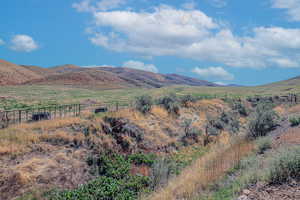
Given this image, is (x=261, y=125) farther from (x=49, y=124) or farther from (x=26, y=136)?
(x=26, y=136)

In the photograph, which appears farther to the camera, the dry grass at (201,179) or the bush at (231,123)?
the bush at (231,123)

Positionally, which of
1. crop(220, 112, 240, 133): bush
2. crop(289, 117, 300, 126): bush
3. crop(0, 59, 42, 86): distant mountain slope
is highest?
crop(0, 59, 42, 86): distant mountain slope

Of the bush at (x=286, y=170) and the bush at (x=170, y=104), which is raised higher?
the bush at (x=170, y=104)

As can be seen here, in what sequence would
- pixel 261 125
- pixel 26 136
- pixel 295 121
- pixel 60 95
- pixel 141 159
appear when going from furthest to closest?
1. pixel 60 95
2. pixel 141 159
3. pixel 261 125
4. pixel 295 121
5. pixel 26 136

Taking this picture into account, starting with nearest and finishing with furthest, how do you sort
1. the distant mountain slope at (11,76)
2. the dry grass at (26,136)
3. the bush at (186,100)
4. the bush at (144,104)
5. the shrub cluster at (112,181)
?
1. the shrub cluster at (112,181)
2. the dry grass at (26,136)
3. the bush at (144,104)
4. the bush at (186,100)
5. the distant mountain slope at (11,76)

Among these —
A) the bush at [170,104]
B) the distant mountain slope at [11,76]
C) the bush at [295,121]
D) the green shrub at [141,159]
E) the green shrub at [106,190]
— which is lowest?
the green shrub at [106,190]

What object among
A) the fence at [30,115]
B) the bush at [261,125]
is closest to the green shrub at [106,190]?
the bush at [261,125]

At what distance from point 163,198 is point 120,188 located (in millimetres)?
5854

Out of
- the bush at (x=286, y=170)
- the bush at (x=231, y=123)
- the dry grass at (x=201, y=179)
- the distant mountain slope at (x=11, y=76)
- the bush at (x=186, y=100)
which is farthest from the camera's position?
the distant mountain slope at (x=11, y=76)

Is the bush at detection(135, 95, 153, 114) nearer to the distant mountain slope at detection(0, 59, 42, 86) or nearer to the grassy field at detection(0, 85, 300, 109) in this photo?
the grassy field at detection(0, 85, 300, 109)

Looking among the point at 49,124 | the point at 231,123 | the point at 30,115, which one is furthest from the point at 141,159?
the point at 231,123

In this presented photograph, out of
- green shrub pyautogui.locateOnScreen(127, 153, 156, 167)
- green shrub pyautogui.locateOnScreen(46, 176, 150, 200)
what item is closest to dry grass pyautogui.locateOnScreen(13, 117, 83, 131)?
green shrub pyautogui.locateOnScreen(127, 153, 156, 167)

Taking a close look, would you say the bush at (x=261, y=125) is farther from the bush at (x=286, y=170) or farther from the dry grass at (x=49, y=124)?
the dry grass at (x=49, y=124)

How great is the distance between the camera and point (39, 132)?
16.8 m
